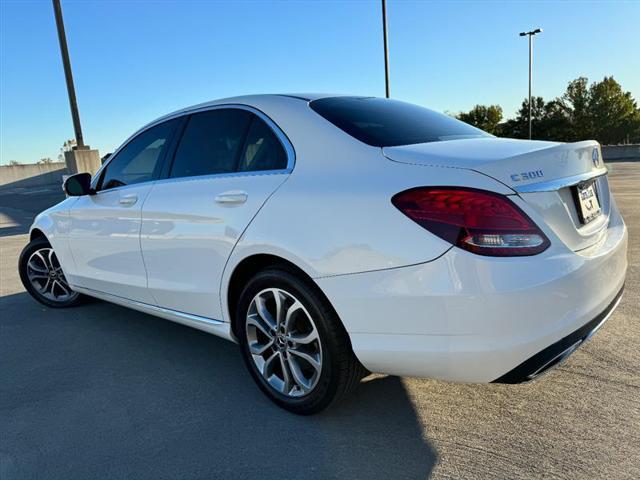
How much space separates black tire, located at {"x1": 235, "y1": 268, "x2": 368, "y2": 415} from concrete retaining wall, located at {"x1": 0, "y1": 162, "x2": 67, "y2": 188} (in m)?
40.6

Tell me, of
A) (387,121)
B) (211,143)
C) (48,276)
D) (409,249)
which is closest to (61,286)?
(48,276)

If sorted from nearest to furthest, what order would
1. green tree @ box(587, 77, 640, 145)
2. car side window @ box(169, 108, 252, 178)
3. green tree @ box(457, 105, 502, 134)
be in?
car side window @ box(169, 108, 252, 178)
green tree @ box(587, 77, 640, 145)
green tree @ box(457, 105, 502, 134)

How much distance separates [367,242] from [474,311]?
51 cm

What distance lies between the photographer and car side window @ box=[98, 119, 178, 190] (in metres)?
3.52

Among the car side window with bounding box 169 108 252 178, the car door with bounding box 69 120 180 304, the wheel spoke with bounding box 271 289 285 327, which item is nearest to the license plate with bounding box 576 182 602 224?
the wheel spoke with bounding box 271 289 285 327

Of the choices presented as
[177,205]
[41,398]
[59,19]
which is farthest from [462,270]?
[59,19]

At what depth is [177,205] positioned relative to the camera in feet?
10.2

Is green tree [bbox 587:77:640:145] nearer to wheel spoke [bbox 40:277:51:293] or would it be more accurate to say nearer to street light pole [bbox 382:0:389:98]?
street light pole [bbox 382:0:389:98]

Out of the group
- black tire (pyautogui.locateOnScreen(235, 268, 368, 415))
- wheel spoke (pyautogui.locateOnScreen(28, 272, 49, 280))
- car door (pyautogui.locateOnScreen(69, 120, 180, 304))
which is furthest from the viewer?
wheel spoke (pyautogui.locateOnScreen(28, 272, 49, 280))

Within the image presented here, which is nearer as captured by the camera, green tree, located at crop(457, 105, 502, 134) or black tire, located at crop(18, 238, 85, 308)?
black tire, located at crop(18, 238, 85, 308)

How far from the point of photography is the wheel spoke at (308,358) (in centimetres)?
248

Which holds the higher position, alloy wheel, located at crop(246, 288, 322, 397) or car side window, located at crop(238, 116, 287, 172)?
car side window, located at crop(238, 116, 287, 172)

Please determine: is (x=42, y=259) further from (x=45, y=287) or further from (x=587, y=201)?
(x=587, y=201)

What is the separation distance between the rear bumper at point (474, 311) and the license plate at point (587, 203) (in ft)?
0.51
